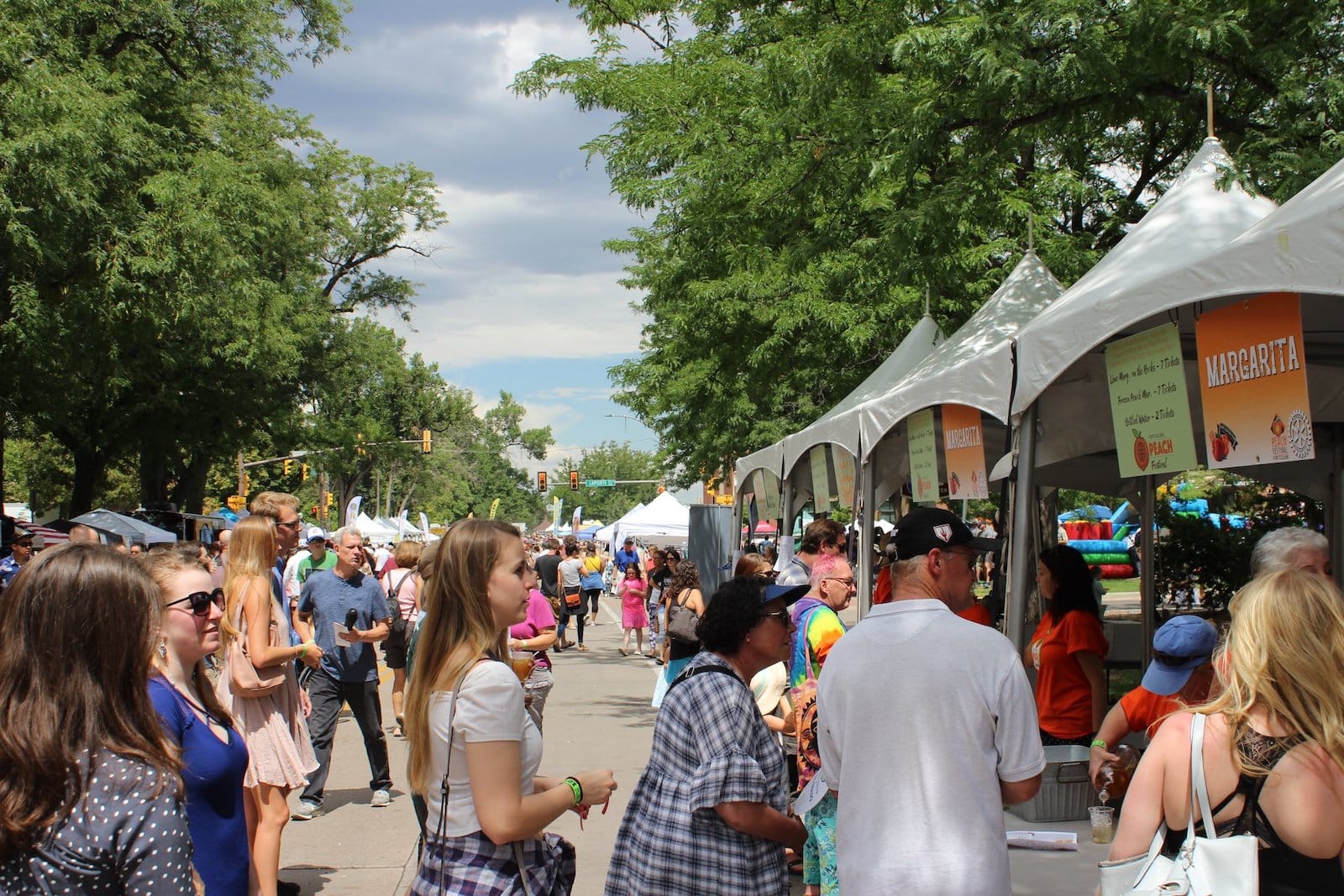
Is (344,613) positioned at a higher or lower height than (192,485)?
lower

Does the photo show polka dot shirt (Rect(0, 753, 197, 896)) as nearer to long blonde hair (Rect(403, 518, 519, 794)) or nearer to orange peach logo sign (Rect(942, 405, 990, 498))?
long blonde hair (Rect(403, 518, 519, 794))

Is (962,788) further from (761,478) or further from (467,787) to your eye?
(761,478)

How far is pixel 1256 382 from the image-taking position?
405cm

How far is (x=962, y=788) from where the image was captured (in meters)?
2.89

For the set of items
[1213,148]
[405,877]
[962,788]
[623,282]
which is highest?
[623,282]

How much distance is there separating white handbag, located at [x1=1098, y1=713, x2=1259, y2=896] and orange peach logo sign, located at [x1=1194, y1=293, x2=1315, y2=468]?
168cm

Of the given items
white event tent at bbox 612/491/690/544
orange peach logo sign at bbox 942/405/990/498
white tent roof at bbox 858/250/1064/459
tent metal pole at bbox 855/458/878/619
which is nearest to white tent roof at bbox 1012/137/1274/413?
white tent roof at bbox 858/250/1064/459

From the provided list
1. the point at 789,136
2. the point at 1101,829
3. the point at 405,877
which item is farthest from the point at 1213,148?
the point at 405,877

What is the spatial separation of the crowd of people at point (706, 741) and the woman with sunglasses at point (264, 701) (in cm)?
194

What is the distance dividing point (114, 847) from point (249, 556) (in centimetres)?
391

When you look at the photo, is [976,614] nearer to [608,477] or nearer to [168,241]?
[168,241]

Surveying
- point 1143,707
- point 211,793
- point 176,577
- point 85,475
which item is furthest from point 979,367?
point 85,475

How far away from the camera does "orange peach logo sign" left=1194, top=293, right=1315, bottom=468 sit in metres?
3.85

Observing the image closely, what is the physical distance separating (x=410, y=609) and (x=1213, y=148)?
8307 millimetres
